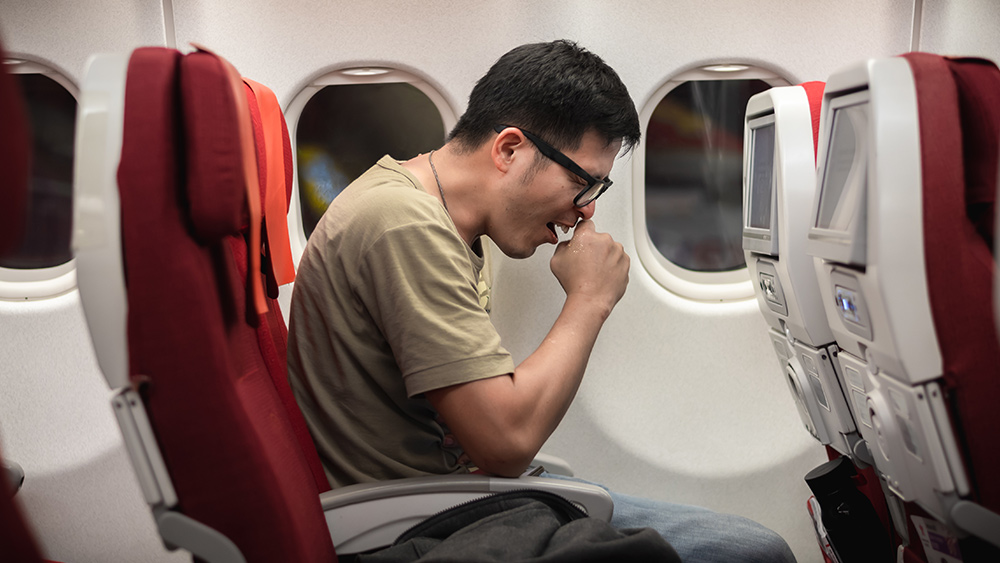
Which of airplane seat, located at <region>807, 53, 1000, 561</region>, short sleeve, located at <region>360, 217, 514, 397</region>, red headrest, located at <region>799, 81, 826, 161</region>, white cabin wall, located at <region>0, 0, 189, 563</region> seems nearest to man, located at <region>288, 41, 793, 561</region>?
short sleeve, located at <region>360, 217, 514, 397</region>

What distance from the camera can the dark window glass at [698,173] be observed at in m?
2.41

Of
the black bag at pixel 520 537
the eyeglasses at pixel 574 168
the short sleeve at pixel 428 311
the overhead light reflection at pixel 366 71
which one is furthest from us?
the overhead light reflection at pixel 366 71

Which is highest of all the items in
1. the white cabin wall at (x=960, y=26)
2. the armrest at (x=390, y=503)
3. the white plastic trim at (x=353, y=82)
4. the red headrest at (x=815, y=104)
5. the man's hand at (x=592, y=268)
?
the white plastic trim at (x=353, y=82)

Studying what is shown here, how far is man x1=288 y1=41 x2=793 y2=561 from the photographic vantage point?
122 cm

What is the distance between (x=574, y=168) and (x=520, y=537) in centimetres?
81

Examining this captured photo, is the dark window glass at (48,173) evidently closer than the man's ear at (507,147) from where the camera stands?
No

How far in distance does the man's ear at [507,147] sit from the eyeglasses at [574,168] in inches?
0.6

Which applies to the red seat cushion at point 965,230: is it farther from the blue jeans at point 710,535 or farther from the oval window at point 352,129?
the oval window at point 352,129

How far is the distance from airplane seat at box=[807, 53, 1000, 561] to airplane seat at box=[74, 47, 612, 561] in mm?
905

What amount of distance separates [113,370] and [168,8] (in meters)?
1.72

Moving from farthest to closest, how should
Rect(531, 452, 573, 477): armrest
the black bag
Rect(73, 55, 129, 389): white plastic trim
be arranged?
1. Rect(531, 452, 573, 477): armrest
2. the black bag
3. Rect(73, 55, 129, 389): white plastic trim

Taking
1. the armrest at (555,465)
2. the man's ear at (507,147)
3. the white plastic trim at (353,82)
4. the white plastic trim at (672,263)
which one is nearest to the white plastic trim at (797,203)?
the man's ear at (507,147)

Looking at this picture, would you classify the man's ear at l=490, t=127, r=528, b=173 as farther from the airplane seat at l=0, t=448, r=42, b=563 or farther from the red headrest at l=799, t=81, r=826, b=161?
the airplane seat at l=0, t=448, r=42, b=563

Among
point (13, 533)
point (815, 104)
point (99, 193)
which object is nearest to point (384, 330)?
point (99, 193)
